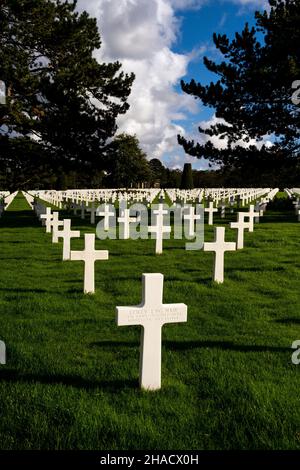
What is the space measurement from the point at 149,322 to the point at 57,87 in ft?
52.2

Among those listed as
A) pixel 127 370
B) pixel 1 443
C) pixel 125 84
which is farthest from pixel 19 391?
pixel 125 84

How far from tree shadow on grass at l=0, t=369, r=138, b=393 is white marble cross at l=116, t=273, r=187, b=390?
195mm

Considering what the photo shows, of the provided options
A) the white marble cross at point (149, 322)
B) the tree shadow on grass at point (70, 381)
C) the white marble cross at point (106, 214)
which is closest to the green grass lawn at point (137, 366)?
the tree shadow on grass at point (70, 381)

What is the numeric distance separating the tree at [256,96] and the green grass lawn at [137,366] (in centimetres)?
1201

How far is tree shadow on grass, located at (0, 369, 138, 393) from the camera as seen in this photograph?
3.86 meters

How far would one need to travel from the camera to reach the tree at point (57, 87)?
56.7 ft

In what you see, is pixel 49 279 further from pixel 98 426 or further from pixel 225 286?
pixel 98 426

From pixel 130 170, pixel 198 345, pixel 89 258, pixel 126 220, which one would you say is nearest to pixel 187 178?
pixel 130 170

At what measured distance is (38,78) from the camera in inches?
704

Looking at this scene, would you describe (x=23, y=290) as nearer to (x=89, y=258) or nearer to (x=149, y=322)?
(x=89, y=258)

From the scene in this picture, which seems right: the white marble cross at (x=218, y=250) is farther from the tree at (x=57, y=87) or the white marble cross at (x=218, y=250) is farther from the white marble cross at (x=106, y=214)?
the tree at (x=57, y=87)

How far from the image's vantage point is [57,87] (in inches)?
704

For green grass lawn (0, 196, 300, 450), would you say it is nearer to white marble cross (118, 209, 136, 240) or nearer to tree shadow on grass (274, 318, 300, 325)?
tree shadow on grass (274, 318, 300, 325)
